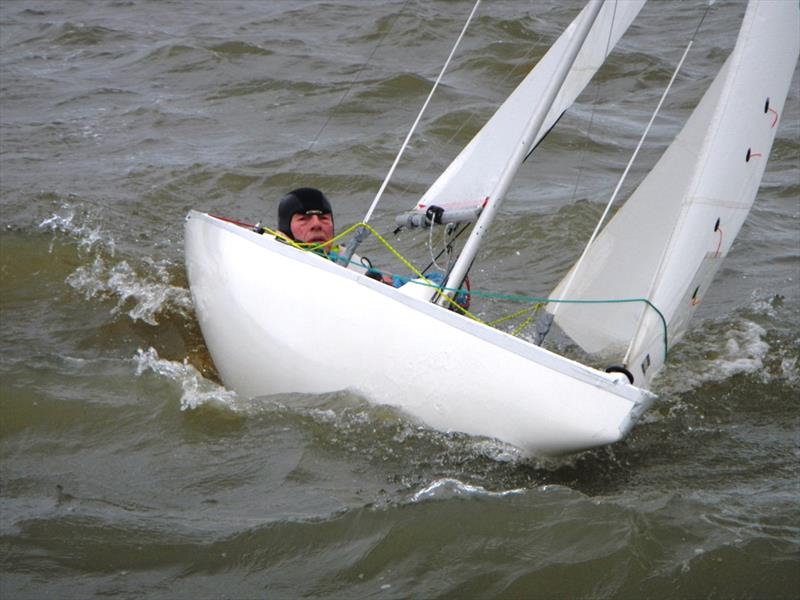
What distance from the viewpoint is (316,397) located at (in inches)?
186

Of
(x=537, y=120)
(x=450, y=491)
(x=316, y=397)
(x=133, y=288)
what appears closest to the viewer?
(x=450, y=491)

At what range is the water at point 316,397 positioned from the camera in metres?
3.68

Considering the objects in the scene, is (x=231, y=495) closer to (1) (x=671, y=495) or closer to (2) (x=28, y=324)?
(1) (x=671, y=495)

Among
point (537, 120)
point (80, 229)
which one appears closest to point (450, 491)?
point (537, 120)

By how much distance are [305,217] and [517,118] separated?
1.09m

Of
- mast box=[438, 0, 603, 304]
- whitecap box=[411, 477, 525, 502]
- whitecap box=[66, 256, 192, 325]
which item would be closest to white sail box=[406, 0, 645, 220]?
mast box=[438, 0, 603, 304]

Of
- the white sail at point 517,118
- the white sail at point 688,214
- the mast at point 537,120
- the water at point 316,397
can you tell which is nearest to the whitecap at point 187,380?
the water at point 316,397

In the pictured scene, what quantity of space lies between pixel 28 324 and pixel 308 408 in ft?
6.83

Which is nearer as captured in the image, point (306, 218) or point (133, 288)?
point (306, 218)

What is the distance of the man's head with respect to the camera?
5.52 metres

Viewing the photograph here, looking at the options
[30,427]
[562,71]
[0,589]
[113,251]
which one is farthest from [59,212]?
[0,589]

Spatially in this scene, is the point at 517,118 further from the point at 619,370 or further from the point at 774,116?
the point at 619,370

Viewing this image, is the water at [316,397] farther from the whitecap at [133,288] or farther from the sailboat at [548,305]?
the sailboat at [548,305]

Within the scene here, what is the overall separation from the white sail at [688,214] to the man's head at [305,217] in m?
1.25
